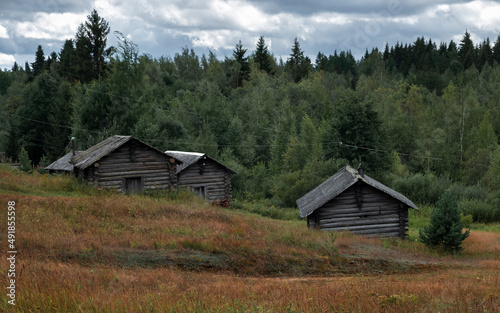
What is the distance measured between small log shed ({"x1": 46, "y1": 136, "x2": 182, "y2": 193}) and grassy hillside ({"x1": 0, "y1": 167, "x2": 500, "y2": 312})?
159 cm

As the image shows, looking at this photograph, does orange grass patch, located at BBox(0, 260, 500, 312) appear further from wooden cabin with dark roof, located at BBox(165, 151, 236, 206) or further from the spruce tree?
the spruce tree

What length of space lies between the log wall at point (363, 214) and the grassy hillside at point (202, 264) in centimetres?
138

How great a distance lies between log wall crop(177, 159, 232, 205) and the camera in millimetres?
35719

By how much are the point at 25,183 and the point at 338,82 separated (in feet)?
306

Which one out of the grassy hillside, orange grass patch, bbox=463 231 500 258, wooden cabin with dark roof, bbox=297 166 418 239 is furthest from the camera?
wooden cabin with dark roof, bbox=297 166 418 239

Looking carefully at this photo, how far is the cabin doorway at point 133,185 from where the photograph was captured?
29.5 metres

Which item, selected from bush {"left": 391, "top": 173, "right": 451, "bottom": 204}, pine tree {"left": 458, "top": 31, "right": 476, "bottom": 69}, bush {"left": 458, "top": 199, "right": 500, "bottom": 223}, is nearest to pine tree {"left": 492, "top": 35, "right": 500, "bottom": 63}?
pine tree {"left": 458, "top": 31, "right": 476, "bottom": 69}

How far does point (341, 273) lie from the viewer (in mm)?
15289

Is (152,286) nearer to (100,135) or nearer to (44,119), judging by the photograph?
(100,135)

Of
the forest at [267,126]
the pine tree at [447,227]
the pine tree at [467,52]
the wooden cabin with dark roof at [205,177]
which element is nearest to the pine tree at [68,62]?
the forest at [267,126]

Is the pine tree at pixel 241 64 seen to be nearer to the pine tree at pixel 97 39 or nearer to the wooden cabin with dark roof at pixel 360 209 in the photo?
the pine tree at pixel 97 39

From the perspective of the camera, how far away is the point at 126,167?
29453mm

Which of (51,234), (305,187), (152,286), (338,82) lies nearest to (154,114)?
(305,187)

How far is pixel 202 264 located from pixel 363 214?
13.6m
